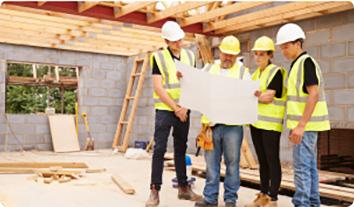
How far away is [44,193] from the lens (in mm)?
3502

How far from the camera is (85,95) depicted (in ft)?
26.6

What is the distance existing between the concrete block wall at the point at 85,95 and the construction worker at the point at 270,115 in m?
5.71

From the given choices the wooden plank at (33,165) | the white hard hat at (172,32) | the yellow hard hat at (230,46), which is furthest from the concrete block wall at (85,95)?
the yellow hard hat at (230,46)

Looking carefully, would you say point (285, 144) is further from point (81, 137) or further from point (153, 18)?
point (81, 137)

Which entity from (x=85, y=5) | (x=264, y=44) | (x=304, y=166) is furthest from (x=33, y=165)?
(x=304, y=166)

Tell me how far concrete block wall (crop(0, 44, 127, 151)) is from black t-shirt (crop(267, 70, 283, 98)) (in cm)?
584

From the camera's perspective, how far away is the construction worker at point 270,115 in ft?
8.95

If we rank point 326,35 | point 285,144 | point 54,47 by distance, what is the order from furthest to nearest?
point 54,47, point 285,144, point 326,35

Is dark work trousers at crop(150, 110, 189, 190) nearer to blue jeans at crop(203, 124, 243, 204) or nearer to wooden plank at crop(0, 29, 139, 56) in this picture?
blue jeans at crop(203, 124, 243, 204)

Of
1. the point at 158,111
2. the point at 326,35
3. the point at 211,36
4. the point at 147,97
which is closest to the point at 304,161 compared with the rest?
the point at 158,111

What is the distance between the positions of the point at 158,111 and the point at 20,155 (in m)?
4.55

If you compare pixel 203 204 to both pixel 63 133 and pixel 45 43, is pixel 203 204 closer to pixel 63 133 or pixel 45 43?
pixel 63 133

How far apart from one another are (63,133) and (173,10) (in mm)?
3785

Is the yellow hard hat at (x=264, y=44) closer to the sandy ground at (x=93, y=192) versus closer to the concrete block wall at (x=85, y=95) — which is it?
the sandy ground at (x=93, y=192)
